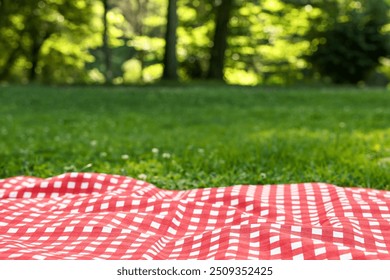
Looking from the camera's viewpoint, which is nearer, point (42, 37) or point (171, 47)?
point (171, 47)

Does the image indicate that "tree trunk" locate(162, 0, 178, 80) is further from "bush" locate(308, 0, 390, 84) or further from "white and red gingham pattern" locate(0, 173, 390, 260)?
"white and red gingham pattern" locate(0, 173, 390, 260)

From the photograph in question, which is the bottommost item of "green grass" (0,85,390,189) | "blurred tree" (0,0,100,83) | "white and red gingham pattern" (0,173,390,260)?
"blurred tree" (0,0,100,83)

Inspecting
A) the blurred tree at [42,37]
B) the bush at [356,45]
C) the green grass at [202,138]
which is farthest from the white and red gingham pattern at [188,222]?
the bush at [356,45]

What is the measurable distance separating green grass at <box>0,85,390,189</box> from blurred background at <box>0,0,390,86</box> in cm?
745

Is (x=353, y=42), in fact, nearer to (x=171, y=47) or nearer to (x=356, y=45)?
(x=356, y=45)

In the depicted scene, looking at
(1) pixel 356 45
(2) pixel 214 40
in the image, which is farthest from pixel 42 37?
(1) pixel 356 45

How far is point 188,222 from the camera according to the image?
3.70 metres

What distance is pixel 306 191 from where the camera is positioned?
4418mm

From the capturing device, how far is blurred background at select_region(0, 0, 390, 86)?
2497cm

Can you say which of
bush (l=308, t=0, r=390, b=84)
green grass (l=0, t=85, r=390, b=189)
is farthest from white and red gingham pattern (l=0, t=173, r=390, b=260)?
bush (l=308, t=0, r=390, b=84)

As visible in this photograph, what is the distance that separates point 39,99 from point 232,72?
20362 millimetres

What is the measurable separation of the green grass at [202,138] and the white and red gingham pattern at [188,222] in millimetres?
838

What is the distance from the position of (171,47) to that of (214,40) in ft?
12.5
